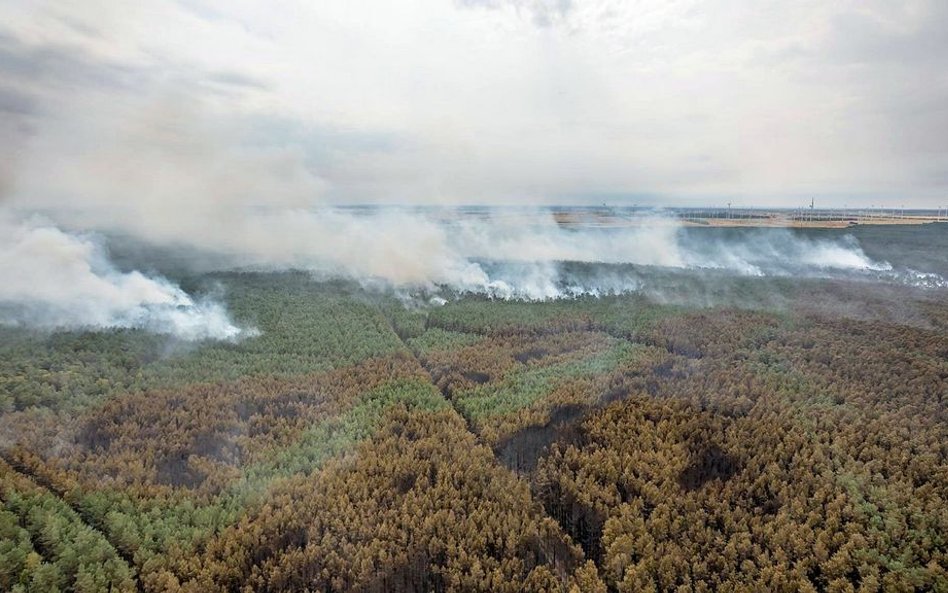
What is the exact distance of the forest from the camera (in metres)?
39.6

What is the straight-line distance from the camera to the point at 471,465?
53.3 m

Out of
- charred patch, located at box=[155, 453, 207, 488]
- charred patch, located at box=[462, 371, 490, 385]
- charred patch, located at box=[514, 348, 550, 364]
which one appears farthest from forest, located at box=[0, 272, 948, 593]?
charred patch, located at box=[462, 371, 490, 385]

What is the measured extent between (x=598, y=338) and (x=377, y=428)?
56.3 meters

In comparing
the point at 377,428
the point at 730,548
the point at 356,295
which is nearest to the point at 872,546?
the point at 730,548

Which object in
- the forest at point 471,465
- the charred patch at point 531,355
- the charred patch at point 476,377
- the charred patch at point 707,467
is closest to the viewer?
the forest at point 471,465

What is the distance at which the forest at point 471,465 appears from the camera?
130 ft

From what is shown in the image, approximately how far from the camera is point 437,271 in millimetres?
177000

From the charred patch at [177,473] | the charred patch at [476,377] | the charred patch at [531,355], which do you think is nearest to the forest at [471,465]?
the charred patch at [177,473]

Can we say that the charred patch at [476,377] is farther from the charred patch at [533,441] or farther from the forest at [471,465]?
the charred patch at [533,441]

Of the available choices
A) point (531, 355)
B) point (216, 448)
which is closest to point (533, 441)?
point (216, 448)

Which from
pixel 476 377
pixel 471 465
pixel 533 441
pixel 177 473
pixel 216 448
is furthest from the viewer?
pixel 476 377

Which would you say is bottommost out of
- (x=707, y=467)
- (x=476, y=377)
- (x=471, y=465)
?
(x=476, y=377)

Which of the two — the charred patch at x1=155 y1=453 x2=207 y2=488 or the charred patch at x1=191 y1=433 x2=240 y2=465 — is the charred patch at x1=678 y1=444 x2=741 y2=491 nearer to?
the charred patch at x1=191 y1=433 x2=240 y2=465

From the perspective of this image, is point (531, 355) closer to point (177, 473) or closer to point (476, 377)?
point (476, 377)
